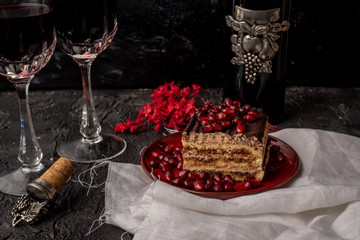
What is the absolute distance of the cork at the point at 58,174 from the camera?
122cm

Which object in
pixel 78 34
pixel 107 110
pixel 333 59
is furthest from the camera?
pixel 333 59

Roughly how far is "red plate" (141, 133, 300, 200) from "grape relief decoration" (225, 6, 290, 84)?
1.07 ft

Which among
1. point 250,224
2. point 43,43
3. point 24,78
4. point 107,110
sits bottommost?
point 107,110

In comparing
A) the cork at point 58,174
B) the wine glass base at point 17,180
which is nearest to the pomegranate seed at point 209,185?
the cork at point 58,174

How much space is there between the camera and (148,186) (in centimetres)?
131

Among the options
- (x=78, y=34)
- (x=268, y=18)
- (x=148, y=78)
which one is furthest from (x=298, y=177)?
(x=148, y=78)

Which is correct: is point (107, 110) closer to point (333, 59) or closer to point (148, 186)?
point (148, 186)

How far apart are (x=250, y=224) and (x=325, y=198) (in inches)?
8.1

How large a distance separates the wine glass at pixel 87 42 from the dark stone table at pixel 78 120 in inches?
2.3

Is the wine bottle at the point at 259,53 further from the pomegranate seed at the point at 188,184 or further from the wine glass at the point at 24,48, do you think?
the wine glass at the point at 24,48

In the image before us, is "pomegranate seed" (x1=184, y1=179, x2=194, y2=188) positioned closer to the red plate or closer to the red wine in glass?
the red plate

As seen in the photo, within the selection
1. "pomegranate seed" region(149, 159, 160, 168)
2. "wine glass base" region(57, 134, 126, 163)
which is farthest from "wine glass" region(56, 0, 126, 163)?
"pomegranate seed" region(149, 159, 160, 168)

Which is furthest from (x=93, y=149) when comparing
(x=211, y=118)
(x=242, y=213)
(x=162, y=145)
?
(x=242, y=213)

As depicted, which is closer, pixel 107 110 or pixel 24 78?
pixel 24 78
